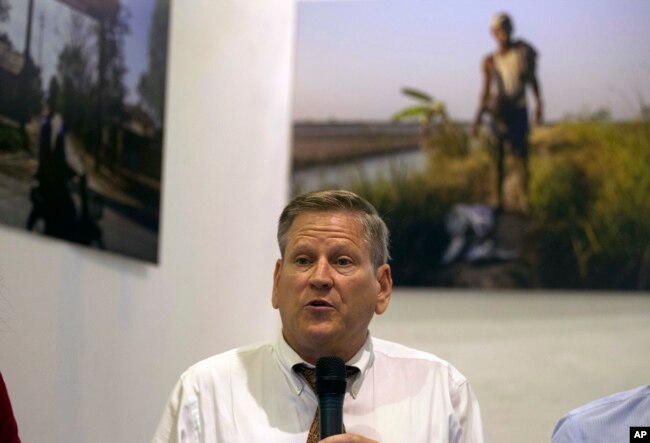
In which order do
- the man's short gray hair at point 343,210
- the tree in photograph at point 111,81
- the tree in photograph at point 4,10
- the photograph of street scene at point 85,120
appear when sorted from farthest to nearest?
the tree in photograph at point 111,81 → the photograph of street scene at point 85,120 → the tree in photograph at point 4,10 → the man's short gray hair at point 343,210

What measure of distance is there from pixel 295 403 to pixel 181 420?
294 millimetres

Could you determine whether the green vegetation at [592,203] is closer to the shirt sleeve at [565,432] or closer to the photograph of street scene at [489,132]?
the photograph of street scene at [489,132]

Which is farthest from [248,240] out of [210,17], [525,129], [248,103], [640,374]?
[640,374]

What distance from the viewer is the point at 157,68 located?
417 centimetres

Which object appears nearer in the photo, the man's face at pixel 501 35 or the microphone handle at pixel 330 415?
the microphone handle at pixel 330 415

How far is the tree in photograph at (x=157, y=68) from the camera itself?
4056 mm

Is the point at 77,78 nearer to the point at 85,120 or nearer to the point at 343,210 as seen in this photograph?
the point at 85,120

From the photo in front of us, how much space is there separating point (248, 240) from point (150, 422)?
51.8 inches

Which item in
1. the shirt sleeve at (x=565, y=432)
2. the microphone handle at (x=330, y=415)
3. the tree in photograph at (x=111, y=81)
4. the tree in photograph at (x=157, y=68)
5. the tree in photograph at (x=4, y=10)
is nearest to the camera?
the microphone handle at (x=330, y=415)

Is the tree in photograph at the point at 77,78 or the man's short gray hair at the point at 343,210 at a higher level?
the tree in photograph at the point at 77,78

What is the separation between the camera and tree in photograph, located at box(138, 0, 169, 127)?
4056 mm

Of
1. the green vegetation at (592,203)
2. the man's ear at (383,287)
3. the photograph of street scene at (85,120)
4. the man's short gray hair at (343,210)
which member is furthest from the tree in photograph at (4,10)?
the green vegetation at (592,203)

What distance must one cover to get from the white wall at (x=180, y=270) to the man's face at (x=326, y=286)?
95cm

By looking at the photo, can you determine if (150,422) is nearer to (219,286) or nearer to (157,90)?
(219,286)
